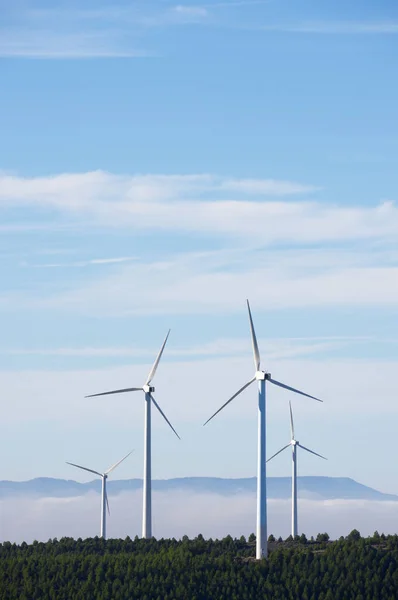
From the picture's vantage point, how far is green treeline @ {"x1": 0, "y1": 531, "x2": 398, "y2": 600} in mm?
117625

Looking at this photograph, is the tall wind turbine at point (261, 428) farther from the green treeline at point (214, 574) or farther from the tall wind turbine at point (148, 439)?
the tall wind turbine at point (148, 439)

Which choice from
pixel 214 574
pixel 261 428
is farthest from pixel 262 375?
pixel 214 574

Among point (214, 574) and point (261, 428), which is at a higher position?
point (261, 428)

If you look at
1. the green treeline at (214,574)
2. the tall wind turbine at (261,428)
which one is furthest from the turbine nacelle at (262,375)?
the green treeline at (214,574)

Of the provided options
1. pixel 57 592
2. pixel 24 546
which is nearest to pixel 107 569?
pixel 57 592

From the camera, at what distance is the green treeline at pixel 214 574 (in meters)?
A: 118

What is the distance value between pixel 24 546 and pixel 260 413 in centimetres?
5261

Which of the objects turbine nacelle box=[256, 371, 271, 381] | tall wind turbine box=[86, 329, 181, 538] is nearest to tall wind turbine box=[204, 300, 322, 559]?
turbine nacelle box=[256, 371, 271, 381]

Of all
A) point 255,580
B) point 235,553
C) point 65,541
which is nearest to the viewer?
point 255,580

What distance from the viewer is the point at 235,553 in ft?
437

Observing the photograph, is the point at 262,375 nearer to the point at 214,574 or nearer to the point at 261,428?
the point at 261,428

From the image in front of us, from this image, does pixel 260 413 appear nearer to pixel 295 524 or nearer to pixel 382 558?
pixel 382 558

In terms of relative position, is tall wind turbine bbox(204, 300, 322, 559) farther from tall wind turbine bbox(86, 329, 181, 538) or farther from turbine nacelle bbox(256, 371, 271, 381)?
tall wind turbine bbox(86, 329, 181, 538)

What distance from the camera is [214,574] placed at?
122 metres
